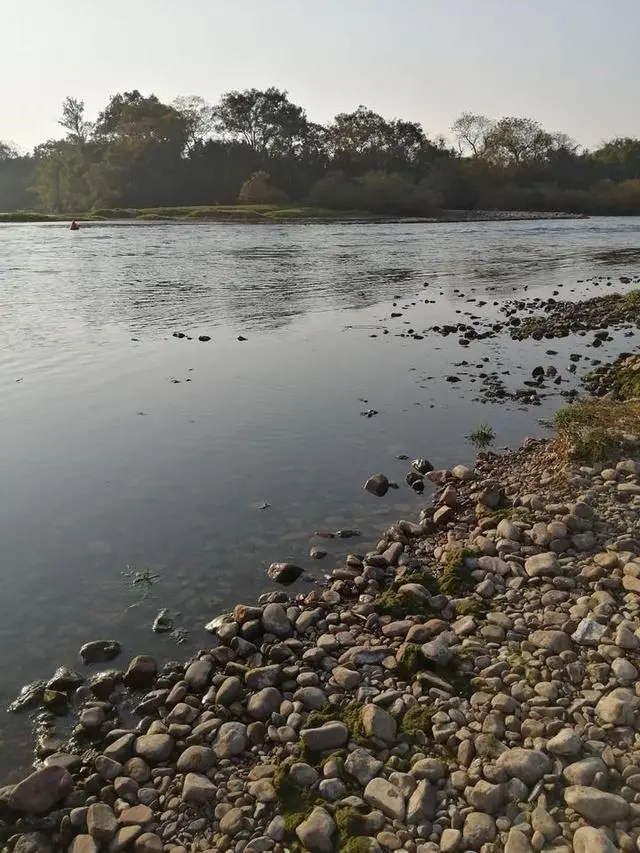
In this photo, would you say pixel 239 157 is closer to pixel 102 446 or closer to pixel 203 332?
pixel 203 332

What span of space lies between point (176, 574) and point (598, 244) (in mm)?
56593

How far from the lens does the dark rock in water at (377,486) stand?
941 cm

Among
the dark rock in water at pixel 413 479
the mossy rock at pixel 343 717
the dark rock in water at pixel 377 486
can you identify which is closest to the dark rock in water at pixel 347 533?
the dark rock in water at pixel 377 486

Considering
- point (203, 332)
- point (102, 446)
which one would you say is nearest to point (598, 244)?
point (203, 332)

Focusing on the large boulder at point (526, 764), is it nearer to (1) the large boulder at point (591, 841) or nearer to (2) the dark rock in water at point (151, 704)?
(1) the large boulder at point (591, 841)

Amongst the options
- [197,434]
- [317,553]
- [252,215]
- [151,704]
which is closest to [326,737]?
[151,704]

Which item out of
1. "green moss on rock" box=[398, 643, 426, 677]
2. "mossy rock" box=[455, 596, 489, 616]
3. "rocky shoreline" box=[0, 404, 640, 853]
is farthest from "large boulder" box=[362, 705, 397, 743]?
"mossy rock" box=[455, 596, 489, 616]

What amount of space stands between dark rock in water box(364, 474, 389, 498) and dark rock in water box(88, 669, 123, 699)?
14.6 feet

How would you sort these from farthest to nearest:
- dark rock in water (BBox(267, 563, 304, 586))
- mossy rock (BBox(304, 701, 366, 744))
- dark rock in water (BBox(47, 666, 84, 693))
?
dark rock in water (BBox(267, 563, 304, 586)) < dark rock in water (BBox(47, 666, 84, 693)) < mossy rock (BBox(304, 701, 366, 744))

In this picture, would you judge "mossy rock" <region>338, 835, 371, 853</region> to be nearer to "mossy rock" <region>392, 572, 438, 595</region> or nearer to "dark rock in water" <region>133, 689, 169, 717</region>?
"dark rock in water" <region>133, 689, 169, 717</region>

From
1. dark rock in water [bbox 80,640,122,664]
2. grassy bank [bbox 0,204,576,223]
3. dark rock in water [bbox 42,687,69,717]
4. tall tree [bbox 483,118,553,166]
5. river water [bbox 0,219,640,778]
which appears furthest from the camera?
tall tree [bbox 483,118,553,166]

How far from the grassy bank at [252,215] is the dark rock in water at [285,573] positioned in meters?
89.3

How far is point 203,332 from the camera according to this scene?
19.9 metres

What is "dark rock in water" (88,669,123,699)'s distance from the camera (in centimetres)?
573
